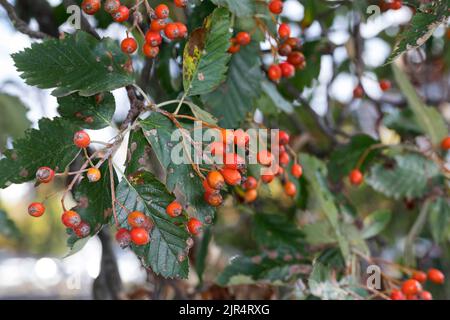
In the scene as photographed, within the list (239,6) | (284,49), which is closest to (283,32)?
(284,49)

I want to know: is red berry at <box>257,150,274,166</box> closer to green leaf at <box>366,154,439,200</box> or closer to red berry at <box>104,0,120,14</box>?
red berry at <box>104,0,120,14</box>

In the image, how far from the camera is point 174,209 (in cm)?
72

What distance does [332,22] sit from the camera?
5.07 ft

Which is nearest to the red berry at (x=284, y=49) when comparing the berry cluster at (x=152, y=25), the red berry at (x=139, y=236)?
the berry cluster at (x=152, y=25)

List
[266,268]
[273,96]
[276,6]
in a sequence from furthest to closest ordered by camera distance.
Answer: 1. [266,268]
2. [273,96]
3. [276,6]

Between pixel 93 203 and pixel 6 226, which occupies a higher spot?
pixel 93 203

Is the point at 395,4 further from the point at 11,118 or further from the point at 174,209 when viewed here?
the point at 11,118

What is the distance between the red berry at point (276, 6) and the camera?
2.91ft

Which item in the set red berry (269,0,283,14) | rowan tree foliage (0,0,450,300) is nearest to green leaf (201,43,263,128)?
rowan tree foliage (0,0,450,300)

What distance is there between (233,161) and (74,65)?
257 millimetres

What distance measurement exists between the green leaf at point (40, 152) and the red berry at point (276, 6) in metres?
0.36

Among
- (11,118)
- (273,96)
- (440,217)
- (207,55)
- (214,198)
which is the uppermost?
(207,55)

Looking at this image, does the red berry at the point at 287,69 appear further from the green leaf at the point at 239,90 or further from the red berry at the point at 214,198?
the red berry at the point at 214,198
